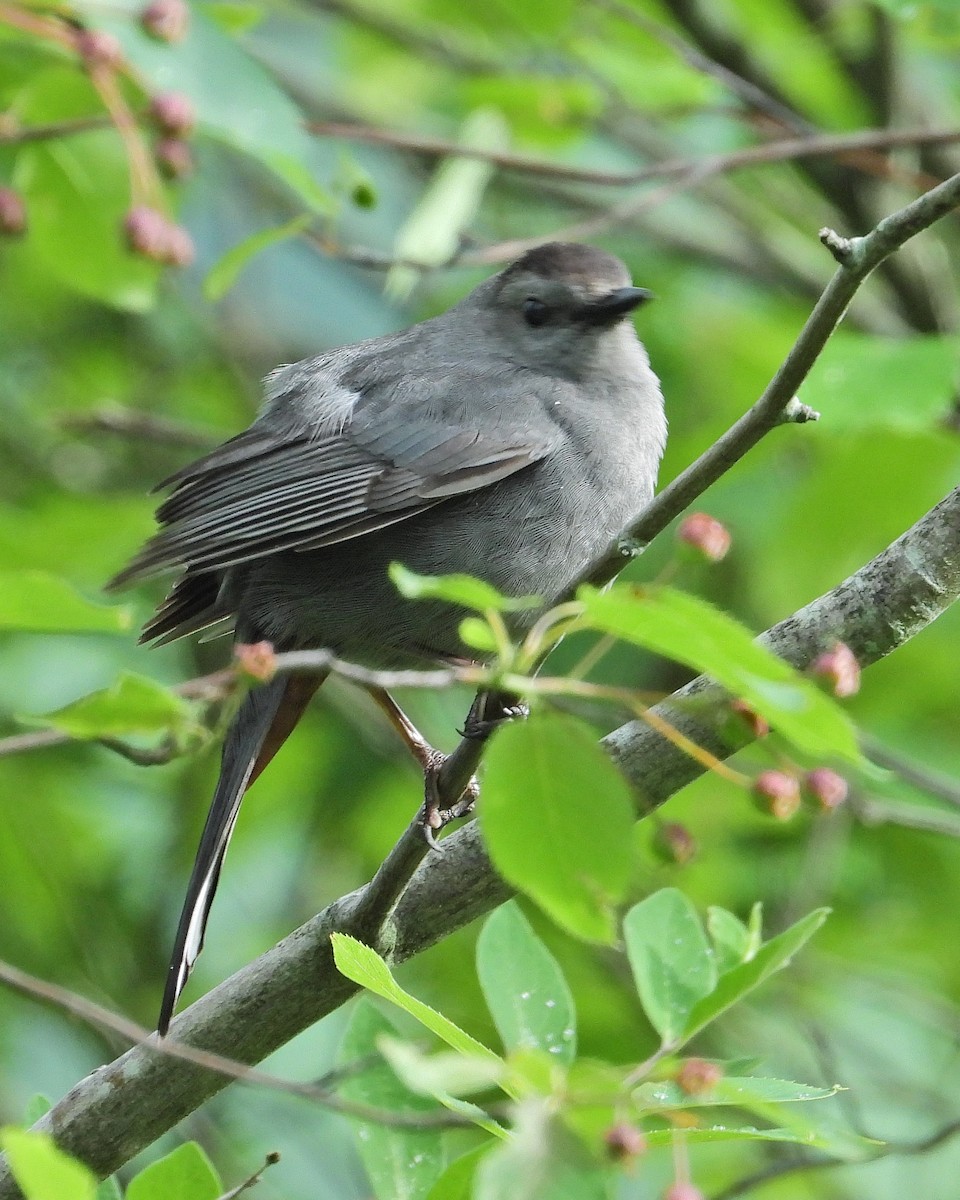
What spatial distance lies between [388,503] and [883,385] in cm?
126

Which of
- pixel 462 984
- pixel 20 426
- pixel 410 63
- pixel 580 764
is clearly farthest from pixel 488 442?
pixel 410 63

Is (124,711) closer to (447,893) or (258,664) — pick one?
(258,664)

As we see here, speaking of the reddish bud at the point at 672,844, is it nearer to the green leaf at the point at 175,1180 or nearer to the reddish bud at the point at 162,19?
the green leaf at the point at 175,1180

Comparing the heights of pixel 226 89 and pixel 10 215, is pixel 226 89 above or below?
above

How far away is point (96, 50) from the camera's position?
3.24 m

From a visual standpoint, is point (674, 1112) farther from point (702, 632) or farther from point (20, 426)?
point (20, 426)

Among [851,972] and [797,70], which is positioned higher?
[797,70]

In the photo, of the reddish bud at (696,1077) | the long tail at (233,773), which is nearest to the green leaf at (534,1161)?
the reddish bud at (696,1077)

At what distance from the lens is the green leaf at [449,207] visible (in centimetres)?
445

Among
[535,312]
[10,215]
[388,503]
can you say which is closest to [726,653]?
[388,503]

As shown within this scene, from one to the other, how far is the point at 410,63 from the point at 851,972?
4.33m

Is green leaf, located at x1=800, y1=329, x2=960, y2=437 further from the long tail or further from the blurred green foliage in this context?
the long tail

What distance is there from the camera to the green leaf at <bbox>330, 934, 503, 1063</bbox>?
2025 millimetres

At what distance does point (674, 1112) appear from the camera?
1.80 m
